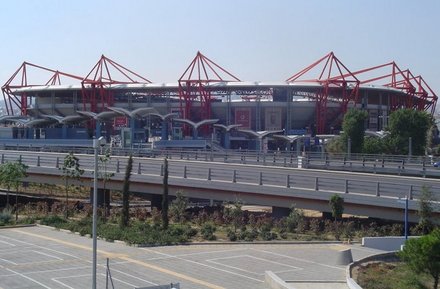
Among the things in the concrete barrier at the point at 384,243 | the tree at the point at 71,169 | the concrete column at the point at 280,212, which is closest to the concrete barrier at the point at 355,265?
the concrete barrier at the point at 384,243

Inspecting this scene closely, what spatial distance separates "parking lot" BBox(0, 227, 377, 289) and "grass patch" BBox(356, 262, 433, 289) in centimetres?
102

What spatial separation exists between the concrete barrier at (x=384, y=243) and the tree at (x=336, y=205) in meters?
3.43

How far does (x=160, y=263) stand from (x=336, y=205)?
1045 cm

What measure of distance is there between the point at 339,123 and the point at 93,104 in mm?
43816

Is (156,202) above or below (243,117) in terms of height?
below

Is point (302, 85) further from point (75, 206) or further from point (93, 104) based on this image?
point (75, 206)

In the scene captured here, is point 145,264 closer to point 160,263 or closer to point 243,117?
point 160,263

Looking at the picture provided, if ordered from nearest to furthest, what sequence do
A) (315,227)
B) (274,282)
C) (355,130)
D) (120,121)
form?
(274,282) < (315,227) < (355,130) < (120,121)

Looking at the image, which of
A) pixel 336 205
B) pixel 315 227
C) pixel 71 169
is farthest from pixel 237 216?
pixel 71 169

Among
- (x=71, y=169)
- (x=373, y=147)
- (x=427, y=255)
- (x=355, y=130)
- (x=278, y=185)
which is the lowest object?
(x=427, y=255)

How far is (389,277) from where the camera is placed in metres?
22.2

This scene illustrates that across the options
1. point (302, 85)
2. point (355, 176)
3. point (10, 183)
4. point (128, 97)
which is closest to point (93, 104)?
point (128, 97)

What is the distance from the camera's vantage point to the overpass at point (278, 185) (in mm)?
32938

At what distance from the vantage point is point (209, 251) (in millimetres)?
28344
